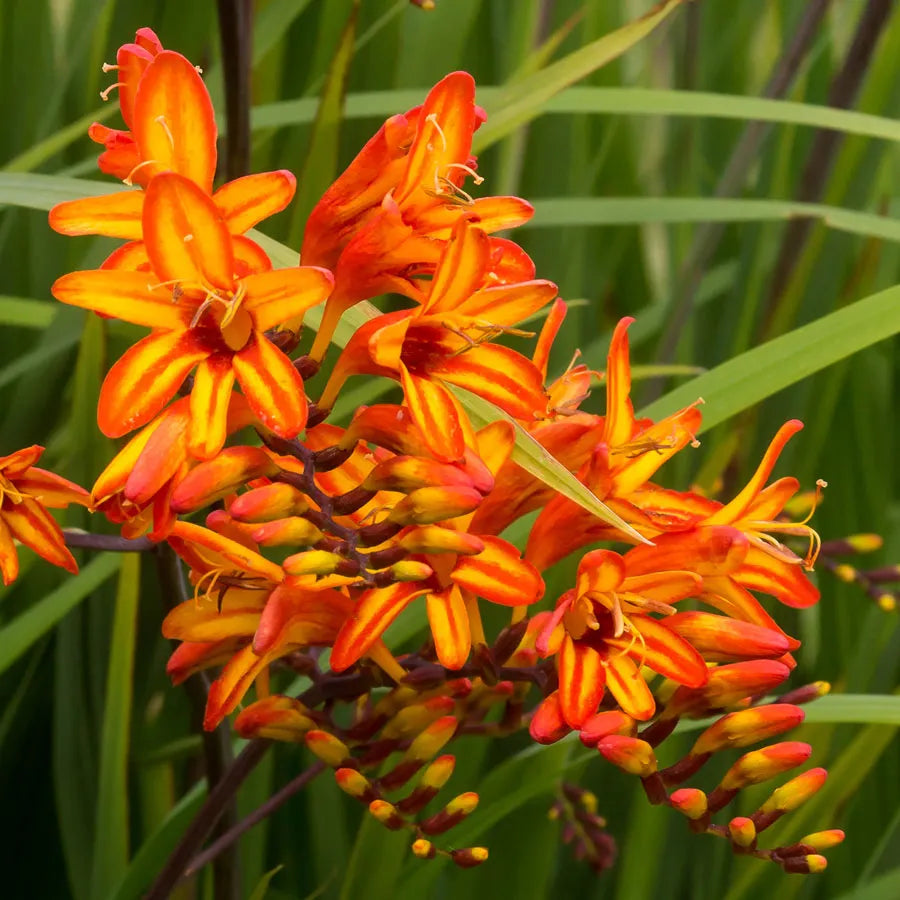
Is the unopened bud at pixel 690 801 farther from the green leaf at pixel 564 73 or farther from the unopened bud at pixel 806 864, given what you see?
the green leaf at pixel 564 73

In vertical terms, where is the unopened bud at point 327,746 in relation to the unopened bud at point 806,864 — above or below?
above

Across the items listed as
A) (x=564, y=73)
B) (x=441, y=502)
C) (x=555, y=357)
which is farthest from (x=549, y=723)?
(x=555, y=357)

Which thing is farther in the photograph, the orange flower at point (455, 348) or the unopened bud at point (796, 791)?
the unopened bud at point (796, 791)

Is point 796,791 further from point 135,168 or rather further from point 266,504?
point 135,168

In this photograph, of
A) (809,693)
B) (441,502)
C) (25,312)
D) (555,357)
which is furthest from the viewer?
(555,357)

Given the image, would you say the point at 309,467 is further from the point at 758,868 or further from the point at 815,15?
the point at 815,15

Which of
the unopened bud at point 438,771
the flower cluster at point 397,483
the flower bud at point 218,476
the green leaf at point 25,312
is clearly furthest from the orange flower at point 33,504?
the green leaf at point 25,312

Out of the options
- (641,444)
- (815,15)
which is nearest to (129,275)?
(641,444)
